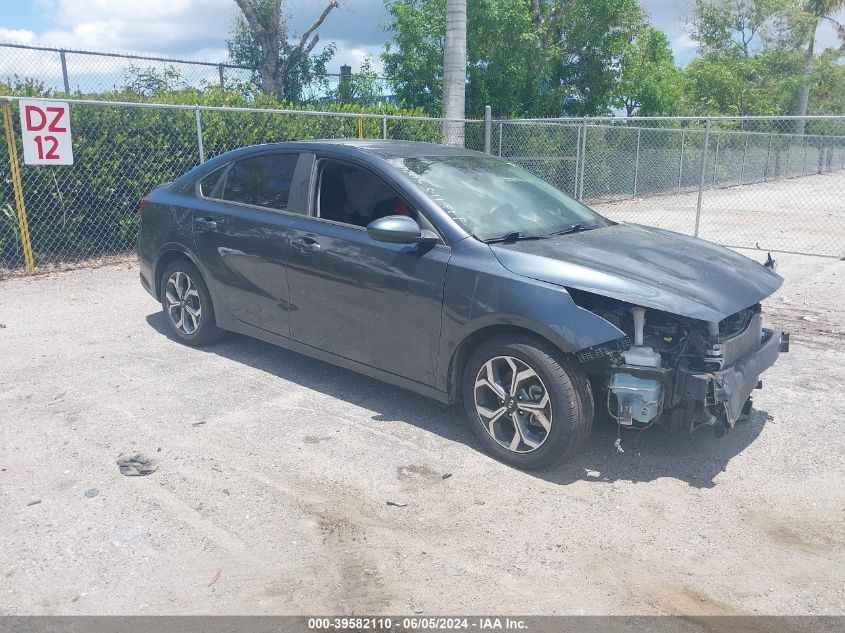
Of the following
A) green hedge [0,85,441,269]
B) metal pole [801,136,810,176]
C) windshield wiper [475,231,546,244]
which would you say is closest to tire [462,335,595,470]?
windshield wiper [475,231,546,244]

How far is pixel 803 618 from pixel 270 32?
16687 mm

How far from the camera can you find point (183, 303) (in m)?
6.15

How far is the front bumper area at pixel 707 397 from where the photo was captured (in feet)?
12.2

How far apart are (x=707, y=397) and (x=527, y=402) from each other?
0.91 m

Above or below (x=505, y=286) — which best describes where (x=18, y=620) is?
below

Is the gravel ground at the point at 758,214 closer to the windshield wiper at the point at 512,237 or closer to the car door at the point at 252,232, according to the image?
the windshield wiper at the point at 512,237

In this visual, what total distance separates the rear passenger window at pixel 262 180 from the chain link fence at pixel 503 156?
167 inches

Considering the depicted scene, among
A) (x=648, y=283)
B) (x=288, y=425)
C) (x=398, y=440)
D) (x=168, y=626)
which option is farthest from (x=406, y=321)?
(x=168, y=626)

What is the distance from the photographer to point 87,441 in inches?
173

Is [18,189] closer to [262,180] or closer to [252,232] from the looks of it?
[262,180]

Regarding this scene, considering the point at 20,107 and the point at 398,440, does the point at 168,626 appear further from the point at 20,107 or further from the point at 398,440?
the point at 20,107

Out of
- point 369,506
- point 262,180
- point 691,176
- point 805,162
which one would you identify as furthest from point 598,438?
point 805,162

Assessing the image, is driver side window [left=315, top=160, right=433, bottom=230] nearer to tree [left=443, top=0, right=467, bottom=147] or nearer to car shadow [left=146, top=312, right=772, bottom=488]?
car shadow [left=146, top=312, right=772, bottom=488]

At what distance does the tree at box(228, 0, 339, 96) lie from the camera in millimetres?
16703
